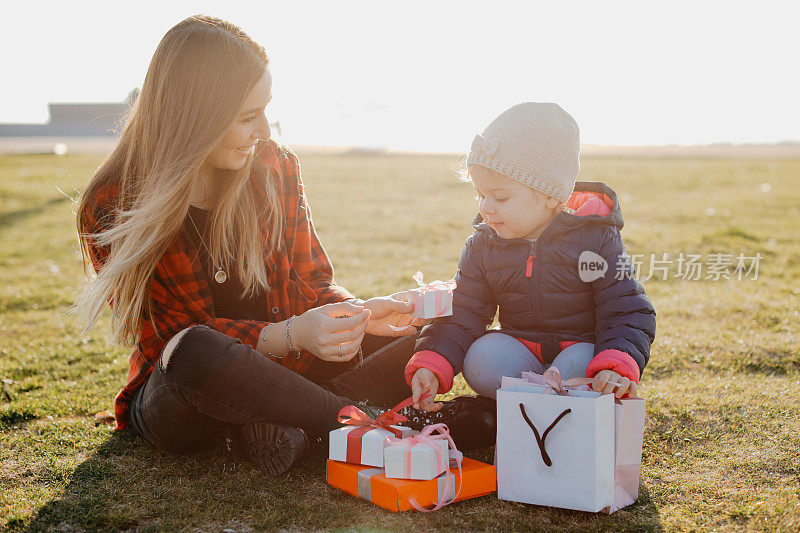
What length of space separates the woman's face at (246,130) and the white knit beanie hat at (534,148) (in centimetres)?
81

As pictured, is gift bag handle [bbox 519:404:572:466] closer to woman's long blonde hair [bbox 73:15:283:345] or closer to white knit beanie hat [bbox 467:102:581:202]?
white knit beanie hat [bbox 467:102:581:202]

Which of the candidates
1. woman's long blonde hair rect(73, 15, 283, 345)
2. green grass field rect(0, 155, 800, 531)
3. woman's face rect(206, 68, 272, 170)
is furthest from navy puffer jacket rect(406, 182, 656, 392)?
woman's long blonde hair rect(73, 15, 283, 345)

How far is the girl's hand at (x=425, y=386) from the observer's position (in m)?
2.74

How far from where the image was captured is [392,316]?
3086 mm

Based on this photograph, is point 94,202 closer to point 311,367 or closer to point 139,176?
point 139,176

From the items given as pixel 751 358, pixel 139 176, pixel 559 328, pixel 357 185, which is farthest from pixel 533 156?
pixel 357 185

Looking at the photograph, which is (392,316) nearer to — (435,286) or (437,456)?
(435,286)

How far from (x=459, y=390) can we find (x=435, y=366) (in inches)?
36.5

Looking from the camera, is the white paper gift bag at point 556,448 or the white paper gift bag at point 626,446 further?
the white paper gift bag at point 626,446

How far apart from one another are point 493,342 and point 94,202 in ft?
5.25

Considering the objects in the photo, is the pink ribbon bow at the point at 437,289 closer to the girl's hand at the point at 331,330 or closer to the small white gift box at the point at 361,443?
the girl's hand at the point at 331,330

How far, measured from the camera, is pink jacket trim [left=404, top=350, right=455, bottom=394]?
2.77 metres

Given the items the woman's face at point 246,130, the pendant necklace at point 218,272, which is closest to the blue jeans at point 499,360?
the pendant necklace at point 218,272

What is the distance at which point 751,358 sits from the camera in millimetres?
3955
